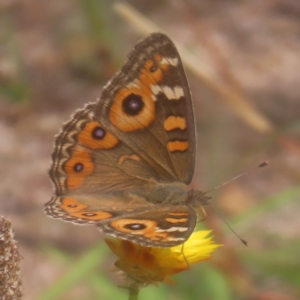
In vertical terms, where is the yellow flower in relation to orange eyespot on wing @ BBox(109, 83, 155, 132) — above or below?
below

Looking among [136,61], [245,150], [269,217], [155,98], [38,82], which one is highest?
[136,61]

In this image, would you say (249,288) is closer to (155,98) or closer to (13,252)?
(155,98)

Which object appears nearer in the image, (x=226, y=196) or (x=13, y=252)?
(x=13, y=252)

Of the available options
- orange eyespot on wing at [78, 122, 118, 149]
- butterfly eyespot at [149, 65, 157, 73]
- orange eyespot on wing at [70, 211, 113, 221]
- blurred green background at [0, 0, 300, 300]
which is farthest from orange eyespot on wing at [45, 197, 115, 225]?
blurred green background at [0, 0, 300, 300]

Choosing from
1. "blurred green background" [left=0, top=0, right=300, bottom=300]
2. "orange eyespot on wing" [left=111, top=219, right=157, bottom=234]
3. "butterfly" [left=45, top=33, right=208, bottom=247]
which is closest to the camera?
"orange eyespot on wing" [left=111, top=219, right=157, bottom=234]

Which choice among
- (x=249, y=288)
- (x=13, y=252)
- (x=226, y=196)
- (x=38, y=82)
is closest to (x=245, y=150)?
(x=226, y=196)

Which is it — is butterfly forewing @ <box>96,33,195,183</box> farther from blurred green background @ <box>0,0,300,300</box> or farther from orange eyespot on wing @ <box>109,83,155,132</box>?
blurred green background @ <box>0,0,300,300</box>

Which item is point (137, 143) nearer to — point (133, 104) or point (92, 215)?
point (133, 104)
